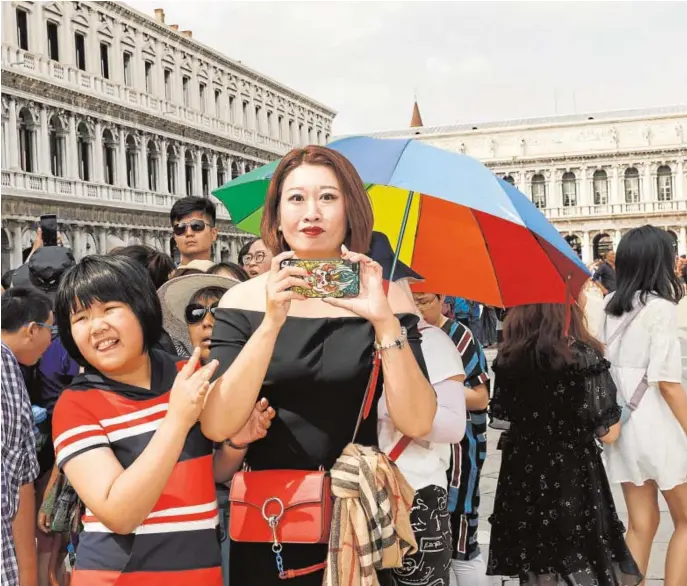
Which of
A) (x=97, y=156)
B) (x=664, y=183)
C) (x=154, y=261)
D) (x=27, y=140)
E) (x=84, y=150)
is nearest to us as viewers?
(x=154, y=261)

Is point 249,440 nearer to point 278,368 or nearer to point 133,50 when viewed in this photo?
point 278,368

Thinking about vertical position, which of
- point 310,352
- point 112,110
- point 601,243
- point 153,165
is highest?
point 112,110

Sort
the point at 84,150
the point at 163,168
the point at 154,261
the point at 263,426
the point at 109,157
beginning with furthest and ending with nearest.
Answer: the point at 163,168 < the point at 109,157 < the point at 84,150 < the point at 154,261 < the point at 263,426

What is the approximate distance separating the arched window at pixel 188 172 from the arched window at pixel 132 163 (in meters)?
3.55

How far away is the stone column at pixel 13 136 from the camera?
72.2 feet

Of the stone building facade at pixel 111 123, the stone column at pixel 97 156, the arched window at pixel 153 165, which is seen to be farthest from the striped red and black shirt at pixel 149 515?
the arched window at pixel 153 165

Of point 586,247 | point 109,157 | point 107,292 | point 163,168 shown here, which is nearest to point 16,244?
point 109,157

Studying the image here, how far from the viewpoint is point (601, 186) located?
5109 centimetres

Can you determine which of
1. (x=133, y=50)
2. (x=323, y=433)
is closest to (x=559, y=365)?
(x=323, y=433)

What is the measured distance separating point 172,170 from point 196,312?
29.1 meters

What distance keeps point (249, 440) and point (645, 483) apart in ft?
7.38

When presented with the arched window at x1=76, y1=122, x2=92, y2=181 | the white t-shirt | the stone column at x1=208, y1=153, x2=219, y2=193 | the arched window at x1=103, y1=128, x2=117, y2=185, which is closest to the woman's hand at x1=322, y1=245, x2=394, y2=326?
the white t-shirt

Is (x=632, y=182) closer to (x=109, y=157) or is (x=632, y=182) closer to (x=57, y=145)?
(x=109, y=157)

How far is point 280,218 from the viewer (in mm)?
1960
